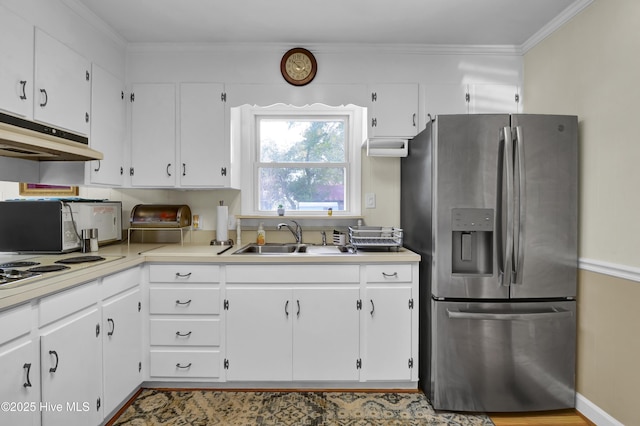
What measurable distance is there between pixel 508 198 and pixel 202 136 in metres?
2.18

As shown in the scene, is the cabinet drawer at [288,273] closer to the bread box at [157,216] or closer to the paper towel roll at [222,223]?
the paper towel roll at [222,223]

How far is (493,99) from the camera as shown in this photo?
2.71 meters

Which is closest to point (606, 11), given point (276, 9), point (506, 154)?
point (506, 154)

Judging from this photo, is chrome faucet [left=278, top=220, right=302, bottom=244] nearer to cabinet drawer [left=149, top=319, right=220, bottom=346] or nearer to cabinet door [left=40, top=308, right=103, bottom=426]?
cabinet drawer [left=149, top=319, right=220, bottom=346]

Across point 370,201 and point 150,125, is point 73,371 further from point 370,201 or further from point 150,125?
point 370,201

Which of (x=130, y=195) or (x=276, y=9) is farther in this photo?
(x=130, y=195)

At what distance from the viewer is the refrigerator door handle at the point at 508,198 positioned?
207 cm

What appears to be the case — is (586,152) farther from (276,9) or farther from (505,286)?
(276,9)

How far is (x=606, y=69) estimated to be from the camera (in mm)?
1967

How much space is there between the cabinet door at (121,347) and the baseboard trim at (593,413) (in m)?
2.77

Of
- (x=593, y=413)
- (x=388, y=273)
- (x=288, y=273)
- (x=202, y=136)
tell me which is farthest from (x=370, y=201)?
(x=593, y=413)

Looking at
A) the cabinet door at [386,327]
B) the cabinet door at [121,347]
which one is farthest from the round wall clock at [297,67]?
the cabinet door at [121,347]

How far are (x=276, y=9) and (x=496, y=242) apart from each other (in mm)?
2011

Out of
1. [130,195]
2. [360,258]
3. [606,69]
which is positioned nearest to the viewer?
[606,69]
